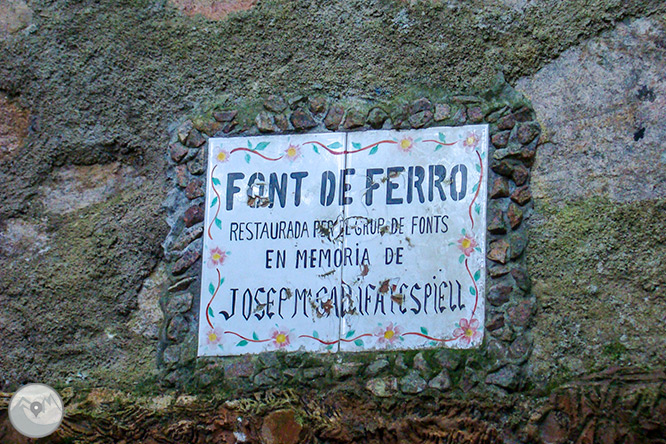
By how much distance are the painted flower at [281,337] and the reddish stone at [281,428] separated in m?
0.23

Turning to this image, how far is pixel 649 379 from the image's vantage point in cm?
310

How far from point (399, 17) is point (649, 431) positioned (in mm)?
1686

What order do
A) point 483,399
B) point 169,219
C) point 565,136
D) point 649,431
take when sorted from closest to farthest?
point 649,431
point 483,399
point 565,136
point 169,219

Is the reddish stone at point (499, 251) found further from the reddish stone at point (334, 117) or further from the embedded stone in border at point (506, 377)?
→ the reddish stone at point (334, 117)

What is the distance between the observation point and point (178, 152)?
150 inches

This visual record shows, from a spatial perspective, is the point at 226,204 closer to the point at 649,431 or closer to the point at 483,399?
the point at 483,399

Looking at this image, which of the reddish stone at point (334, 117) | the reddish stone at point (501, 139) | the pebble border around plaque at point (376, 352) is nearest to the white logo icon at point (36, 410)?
the pebble border around plaque at point (376, 352)

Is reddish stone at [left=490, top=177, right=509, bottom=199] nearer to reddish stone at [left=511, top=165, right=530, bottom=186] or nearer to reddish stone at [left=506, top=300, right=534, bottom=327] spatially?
reddish stone at [left=511, top=165, right=530, bottom=186]

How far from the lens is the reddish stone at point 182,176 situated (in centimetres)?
377

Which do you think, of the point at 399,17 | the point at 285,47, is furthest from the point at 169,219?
the point at 399,17

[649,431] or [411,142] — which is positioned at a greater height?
[411,142]

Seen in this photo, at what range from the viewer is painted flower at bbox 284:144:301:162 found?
3695mm

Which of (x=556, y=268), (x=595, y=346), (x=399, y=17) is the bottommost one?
(x=595, y=346)

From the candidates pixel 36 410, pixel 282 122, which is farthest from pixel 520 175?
pixel 36 410
